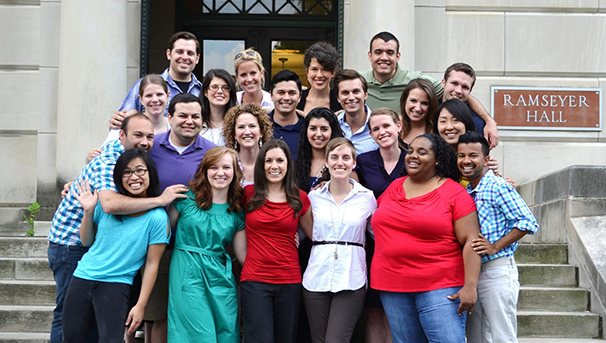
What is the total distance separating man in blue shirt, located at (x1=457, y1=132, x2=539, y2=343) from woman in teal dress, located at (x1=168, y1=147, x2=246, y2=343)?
1.68 m

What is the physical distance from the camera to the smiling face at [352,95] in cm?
541

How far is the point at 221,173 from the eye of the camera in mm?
4629

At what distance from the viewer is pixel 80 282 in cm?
432

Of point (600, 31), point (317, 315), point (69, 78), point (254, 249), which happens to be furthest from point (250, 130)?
point (600, 31)

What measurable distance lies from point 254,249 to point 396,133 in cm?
141

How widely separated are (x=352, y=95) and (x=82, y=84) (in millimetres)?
4324

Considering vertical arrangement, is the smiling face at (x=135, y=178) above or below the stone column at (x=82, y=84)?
below

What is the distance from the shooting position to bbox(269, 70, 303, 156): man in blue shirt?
552cm

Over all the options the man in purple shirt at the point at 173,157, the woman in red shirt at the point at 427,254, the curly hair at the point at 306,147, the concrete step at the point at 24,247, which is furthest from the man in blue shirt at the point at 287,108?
the concrete step at the point at 24,247

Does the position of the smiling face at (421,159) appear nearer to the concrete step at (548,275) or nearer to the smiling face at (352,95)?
the smiling face at (352,95)

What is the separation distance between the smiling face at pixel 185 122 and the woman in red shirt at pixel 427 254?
155cm

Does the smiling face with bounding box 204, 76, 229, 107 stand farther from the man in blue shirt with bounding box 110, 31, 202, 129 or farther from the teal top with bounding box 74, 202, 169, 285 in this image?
the teal top with bounding box 74, 202, 169, 285

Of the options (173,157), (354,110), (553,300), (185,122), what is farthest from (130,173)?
(553,300)

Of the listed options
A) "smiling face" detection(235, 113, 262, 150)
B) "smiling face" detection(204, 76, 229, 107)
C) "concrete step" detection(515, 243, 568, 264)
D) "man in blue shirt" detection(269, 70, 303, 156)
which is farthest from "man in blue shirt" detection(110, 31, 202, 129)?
"concrete step" detection(515, 243, 568, 264)
